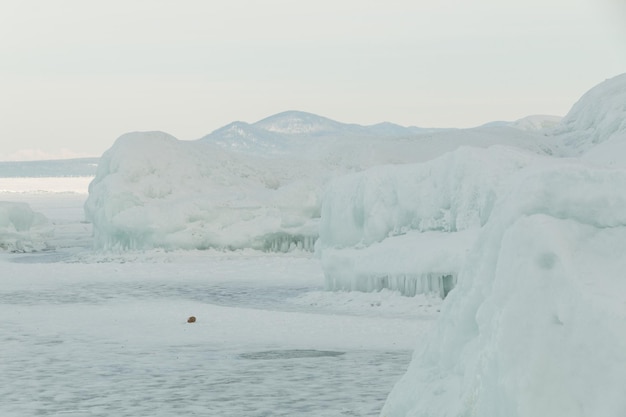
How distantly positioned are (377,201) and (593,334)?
619 inches

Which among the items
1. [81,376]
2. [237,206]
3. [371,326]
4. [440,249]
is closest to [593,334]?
[81,376]

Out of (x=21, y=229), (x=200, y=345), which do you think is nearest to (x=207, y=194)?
(x=21, y=229)

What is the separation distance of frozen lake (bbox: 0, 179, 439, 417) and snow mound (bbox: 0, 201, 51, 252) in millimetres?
15377

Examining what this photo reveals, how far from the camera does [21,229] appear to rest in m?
46.2

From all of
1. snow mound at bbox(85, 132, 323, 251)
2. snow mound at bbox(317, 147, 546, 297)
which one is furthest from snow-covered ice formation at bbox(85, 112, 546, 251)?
snow mound at bbox(317, 147, 546, 297)

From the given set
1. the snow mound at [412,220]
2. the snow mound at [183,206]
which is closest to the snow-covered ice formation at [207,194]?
the snow mound at [183,206]

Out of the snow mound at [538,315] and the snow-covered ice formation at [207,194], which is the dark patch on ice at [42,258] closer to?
the snow-covered ice formation at [207,194]

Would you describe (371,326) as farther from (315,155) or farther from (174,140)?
(315,155)

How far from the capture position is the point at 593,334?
272 inches

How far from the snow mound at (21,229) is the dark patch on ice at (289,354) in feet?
98.9

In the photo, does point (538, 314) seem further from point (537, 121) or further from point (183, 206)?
point (537, 121)

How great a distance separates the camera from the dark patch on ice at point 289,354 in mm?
14477

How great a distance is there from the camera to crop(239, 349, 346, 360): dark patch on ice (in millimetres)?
14477

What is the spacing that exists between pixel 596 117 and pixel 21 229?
76.9 feet
